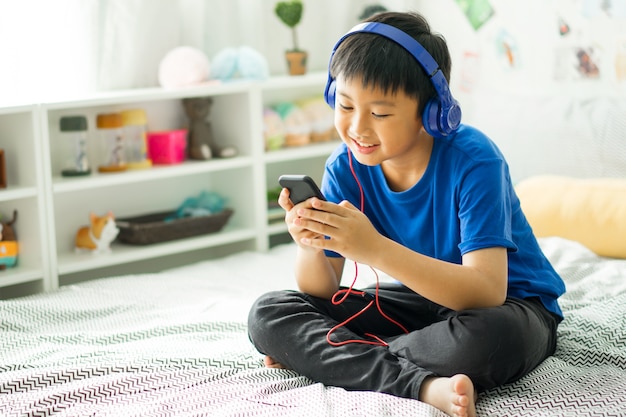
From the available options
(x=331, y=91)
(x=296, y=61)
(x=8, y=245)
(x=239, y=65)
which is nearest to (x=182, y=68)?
(x=239, y=65)

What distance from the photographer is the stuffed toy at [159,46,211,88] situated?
7.95 feet

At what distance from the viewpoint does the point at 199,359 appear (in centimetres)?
146

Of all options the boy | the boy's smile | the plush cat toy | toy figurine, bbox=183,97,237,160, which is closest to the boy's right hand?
the boy

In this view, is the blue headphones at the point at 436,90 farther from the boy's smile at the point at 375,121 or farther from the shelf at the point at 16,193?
the shelf at the point at 16,193

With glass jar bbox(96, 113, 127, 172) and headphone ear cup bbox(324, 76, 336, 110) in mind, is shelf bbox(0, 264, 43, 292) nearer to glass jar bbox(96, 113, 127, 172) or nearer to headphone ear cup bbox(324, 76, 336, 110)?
glass jar bbox(96, 113, 127, 172)

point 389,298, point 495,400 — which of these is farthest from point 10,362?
point 495,400

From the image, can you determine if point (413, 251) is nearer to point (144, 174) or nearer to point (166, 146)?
point (144, 174)

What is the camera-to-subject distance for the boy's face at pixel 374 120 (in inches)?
51.4

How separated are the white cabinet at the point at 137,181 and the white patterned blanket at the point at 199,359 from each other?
223mm

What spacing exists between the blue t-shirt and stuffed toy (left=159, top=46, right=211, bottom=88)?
1039mm

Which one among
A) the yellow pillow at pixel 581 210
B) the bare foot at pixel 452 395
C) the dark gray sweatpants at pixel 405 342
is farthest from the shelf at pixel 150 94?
the bare foot at pixel 452 395

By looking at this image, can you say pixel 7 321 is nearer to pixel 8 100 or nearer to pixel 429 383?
pixel 8 100

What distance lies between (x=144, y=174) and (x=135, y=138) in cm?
15

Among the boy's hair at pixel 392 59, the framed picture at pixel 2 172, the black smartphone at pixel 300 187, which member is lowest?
the framed picture at pixel 2 172
